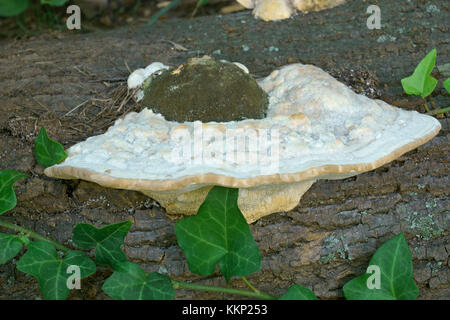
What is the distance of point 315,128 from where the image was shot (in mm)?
2102

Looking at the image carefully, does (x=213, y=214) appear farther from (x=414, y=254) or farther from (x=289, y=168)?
(x=414, y=254)

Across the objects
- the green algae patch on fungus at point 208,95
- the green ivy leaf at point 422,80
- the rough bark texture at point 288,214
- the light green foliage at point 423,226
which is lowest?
the light green foliage at point 423,226

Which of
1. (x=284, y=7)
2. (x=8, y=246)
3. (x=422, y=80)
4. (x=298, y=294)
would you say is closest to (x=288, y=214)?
(x=298, y=294)

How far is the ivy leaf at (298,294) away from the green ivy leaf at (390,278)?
178 millimetres

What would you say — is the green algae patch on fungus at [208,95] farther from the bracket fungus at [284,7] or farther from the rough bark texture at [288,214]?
the bracket fungus at [284,7]

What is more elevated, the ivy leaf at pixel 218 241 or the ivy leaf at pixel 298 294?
the ivy leaf at pixel 218 241

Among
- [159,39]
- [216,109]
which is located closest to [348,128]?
[216,109]

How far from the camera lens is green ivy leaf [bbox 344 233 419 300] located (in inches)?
83.8

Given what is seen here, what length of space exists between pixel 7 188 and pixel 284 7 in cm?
245

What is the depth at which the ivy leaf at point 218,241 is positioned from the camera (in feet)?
6.58

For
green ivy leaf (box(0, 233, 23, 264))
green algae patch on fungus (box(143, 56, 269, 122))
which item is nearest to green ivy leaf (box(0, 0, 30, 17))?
green algae patch on fungus (box(143, 56, 269, 122))

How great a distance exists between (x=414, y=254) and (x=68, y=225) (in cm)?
179

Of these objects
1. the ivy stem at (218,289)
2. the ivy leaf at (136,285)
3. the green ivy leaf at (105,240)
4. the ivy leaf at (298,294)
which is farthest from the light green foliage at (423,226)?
the green ivy leaf at (105,240)

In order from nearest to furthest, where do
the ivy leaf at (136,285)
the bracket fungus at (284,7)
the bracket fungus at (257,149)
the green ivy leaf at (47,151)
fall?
the bracket fungus at (257,149) → the ivy leaf at (136,285) → the green ivy leaf at (47,151) → the bracket fungus at (284,7)
